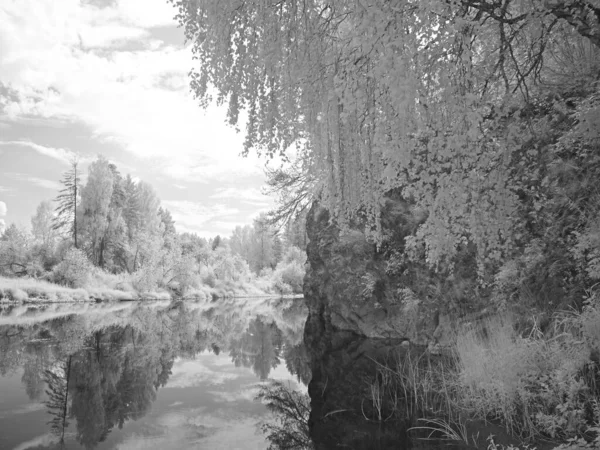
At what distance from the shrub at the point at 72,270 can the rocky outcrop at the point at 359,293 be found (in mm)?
17671

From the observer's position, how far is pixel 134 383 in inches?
316

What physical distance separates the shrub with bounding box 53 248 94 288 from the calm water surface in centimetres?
1228

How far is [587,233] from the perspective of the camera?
5.23 meters

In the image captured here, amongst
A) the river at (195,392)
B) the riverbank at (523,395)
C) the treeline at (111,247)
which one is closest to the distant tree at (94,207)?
the treeline at (111,247)

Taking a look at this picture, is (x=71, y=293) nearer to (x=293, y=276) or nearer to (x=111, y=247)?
(x=111, y=247)

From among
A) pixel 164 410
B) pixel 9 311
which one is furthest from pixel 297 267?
pixel 164 410

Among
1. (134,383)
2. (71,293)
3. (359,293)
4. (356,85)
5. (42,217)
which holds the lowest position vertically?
(134,383)

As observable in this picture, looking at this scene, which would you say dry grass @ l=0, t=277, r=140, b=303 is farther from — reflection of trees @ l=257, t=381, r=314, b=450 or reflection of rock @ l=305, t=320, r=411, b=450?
reflection of trees @ l=257, t=381, r=314, b=450

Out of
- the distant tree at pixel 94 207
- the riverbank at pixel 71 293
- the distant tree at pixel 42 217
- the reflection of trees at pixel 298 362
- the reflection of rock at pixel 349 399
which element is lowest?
the reflection of trees at pixel 298 362

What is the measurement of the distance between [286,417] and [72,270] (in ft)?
84.9

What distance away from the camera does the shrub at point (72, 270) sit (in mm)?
27297

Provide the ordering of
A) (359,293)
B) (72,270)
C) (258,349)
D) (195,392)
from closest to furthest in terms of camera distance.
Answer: (195,392) < (258,349) < (359,293) < (72,270)

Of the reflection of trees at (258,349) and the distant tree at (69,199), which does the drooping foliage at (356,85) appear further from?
the distant tree at (69,199)

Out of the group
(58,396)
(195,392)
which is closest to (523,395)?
(195,392)
